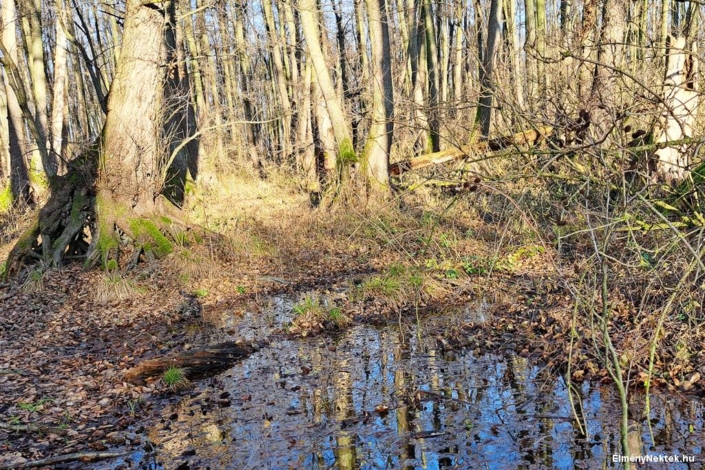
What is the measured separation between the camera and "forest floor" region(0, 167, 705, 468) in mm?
5718

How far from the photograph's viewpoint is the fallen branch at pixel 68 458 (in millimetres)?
4742

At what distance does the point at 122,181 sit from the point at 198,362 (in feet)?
17.7

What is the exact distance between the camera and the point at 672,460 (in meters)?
4.29

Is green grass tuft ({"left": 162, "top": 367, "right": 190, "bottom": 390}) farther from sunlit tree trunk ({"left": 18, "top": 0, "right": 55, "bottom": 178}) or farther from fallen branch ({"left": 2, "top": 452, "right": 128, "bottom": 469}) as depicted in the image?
sunlit tree trunk ({"left": 18, "top": 0, "right": 55, "bottom": 178})

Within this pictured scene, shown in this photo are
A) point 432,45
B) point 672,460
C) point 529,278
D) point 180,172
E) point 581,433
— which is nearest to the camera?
point 672,460

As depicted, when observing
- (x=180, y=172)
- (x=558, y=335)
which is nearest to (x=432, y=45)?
(x=180, y=172)

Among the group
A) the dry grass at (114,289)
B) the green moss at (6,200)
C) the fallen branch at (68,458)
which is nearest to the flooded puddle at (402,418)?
the fallen branch at (68,458)

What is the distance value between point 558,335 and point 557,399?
1.39 meters

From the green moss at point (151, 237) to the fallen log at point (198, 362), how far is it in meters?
3.95

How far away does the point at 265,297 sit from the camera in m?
10.1

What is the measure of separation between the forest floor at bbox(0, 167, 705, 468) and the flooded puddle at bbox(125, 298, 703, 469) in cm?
43

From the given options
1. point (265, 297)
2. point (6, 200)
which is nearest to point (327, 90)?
point (265, 297)

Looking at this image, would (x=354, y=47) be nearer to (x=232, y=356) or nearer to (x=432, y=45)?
(x=432, y=45)

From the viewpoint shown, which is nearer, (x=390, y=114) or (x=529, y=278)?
(x=529, y=278)
